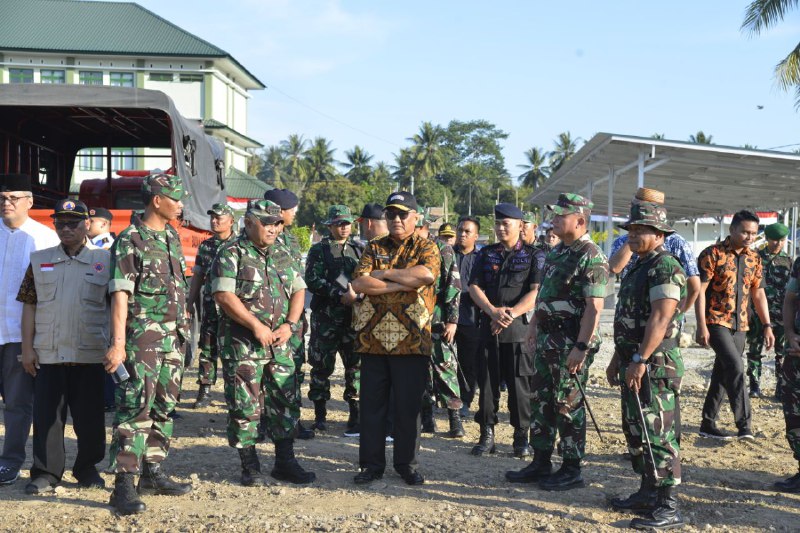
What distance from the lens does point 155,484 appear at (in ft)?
17.3

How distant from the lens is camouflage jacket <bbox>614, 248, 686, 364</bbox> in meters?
4.73

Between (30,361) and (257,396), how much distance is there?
4.86 feet

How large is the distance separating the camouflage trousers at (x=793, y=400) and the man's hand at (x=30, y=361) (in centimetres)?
515

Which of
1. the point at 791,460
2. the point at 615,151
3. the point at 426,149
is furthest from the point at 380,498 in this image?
the point at 426,149

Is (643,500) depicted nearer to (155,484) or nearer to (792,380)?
(792,380)

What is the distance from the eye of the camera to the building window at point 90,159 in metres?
12.2

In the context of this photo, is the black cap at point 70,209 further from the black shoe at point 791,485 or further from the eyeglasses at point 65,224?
the black shoe at point 791,485

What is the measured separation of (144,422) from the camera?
196 inches

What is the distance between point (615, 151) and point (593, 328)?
38.4 feet

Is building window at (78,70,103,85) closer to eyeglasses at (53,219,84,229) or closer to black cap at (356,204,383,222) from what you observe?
black cap at (356,204,383,222)

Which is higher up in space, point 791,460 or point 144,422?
point 144,422

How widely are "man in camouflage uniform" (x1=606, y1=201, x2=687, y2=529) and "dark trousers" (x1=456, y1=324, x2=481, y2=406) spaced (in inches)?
107

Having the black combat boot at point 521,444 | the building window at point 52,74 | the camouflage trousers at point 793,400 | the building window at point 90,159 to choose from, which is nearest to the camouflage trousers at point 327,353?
the black combat boot at point 521,444

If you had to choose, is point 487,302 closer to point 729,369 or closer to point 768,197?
point 729,369
